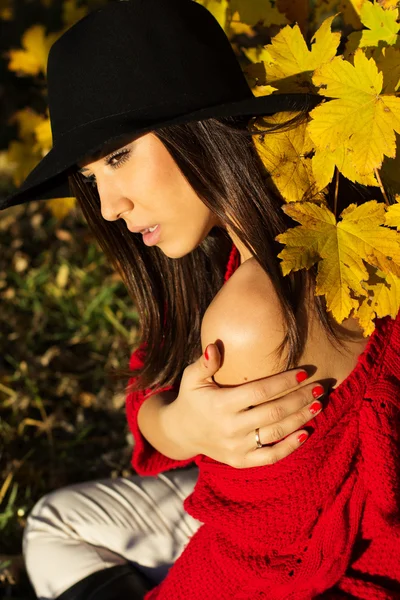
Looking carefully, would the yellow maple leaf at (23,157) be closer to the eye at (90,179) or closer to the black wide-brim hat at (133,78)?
the eye at (90,179)

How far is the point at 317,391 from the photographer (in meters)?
1.54

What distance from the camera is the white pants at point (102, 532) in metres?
2.05

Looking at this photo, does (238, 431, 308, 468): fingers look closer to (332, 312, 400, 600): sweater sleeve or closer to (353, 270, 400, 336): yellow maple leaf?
(332, 312, 400, 600): sweater sleeve

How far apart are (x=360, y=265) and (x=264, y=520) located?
605mm

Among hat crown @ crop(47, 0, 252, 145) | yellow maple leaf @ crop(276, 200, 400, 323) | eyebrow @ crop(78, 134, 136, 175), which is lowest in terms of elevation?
yellow maple leaf @ crop(276, 200, 400, 323)

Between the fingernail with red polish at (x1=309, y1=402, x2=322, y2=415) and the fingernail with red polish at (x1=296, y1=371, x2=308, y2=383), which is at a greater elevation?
the fingernail with red polish at (x1=296, y1=371, x2=308, y2=383)

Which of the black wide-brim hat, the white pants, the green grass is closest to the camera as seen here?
the black wide-brim hat

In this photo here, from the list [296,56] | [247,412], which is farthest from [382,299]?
[296,56]

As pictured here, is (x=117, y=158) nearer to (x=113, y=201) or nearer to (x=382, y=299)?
(x=113, y=201)

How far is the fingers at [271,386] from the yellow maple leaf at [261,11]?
0.92 metres

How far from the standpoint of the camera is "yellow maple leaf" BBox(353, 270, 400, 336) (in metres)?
1.50

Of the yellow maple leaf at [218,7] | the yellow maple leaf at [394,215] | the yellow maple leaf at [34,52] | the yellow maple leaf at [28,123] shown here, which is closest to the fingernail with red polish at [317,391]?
the yellow maple leaf at [394,215]

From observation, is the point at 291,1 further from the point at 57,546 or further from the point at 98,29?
the point at 57,546

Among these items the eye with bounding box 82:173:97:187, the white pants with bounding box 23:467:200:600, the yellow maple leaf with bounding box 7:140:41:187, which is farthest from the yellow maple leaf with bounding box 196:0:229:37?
the white pants with bounding box 23:467:200:600
